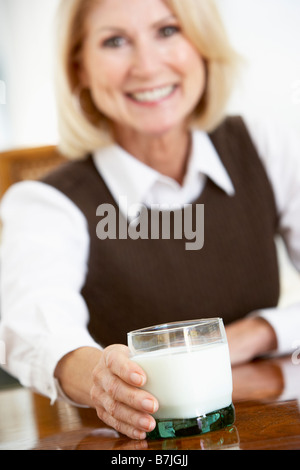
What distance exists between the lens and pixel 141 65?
781mm

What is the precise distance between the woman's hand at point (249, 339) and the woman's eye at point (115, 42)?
1.21ft

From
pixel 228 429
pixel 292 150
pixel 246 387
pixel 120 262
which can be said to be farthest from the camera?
pixel 292 150

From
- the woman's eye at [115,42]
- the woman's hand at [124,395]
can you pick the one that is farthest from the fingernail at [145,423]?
the woman's eye at [115,42]

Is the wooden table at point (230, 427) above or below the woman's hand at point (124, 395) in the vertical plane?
below

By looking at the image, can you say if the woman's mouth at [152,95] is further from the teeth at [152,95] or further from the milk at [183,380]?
the milk at [183,380]

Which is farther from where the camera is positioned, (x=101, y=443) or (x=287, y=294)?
(x=287, y=294)

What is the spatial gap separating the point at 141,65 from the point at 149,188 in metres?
0.15

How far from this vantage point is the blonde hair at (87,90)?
0.77 metres

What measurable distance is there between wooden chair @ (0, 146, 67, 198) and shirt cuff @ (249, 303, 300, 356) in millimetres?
522

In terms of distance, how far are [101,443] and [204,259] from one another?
14.9 inches

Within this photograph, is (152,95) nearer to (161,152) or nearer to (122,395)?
(161,152)

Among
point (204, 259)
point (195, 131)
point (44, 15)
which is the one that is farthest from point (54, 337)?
point (44, 15)

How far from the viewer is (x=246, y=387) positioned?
514mm
